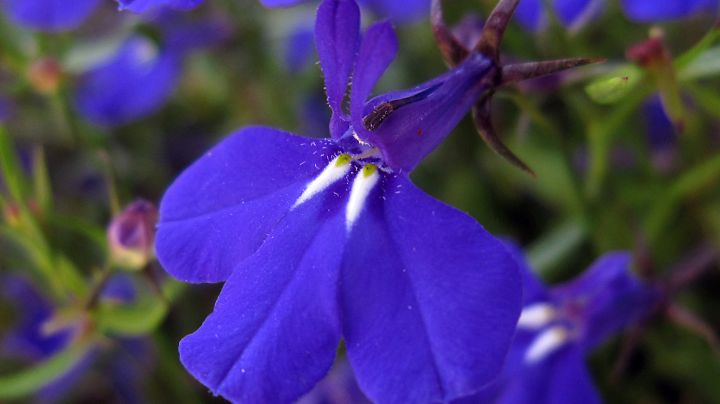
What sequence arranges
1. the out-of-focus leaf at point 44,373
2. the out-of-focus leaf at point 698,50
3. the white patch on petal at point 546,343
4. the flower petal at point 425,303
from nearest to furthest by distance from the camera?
1. the flower petal at point 425,303
2. the out-of-focus leaf at point 698,50
3. the white patch on petal at point 546,343
4. the out-of-focus leaf at point 44,373

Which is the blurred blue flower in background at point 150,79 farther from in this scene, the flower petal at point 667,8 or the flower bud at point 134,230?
the flower petal at point 667,8

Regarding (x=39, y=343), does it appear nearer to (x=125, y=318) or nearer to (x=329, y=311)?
(x=125, y=318)

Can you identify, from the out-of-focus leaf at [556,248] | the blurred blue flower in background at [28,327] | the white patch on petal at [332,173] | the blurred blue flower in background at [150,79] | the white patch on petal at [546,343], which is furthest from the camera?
the blurred blue flower in background at [150,79]

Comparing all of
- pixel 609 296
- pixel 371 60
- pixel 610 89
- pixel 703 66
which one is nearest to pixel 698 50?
pixel 703 66

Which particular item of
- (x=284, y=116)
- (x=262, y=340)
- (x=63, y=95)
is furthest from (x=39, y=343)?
(x=262, y=340)

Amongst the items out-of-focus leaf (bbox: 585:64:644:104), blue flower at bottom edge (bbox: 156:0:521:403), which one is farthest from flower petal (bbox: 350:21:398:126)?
out-of-focus leaf (bbox: 585:64:644:104)

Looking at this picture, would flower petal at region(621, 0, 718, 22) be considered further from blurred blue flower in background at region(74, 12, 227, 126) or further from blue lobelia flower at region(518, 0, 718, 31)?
blurred blue flower in background at region(74, 12, 227, 126)

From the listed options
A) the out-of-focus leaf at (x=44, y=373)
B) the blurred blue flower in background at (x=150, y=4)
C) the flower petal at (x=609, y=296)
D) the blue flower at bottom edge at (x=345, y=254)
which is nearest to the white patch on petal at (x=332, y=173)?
the blue flower at bottom edge at (x=345, y=254)
